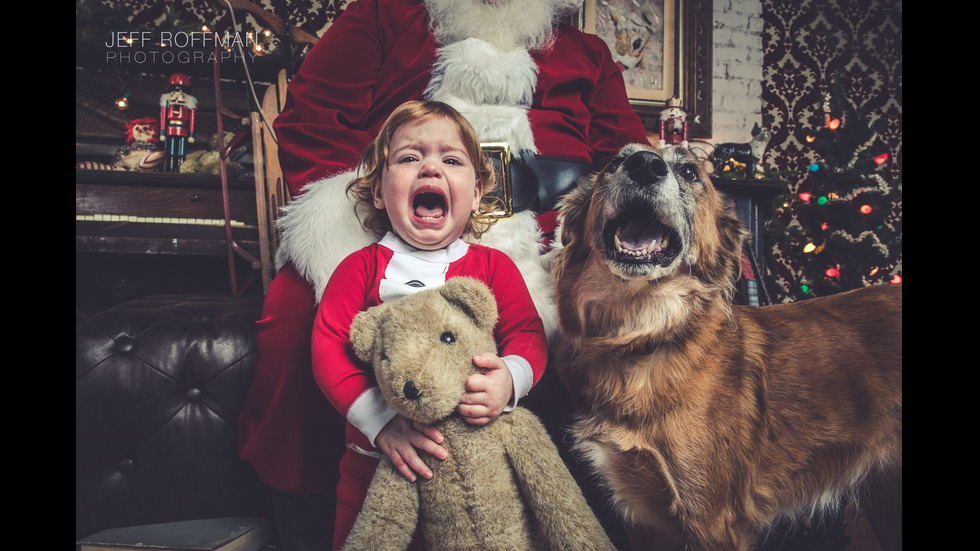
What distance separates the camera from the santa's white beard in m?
1.36

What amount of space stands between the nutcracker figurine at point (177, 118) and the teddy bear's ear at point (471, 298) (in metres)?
2.22

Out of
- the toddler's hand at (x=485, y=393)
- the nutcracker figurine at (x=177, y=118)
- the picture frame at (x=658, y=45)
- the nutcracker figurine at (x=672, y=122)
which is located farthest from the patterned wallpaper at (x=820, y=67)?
the nutcracker figurine at (x=177, y=118)

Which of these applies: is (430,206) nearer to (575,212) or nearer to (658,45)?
(575,212)

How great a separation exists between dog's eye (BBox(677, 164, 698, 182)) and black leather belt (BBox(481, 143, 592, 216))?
35cm

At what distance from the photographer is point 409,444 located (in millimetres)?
785

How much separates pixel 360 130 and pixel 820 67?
257 centimetres

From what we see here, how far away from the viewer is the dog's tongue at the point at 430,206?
3.06 ft

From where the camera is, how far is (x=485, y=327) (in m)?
0.83

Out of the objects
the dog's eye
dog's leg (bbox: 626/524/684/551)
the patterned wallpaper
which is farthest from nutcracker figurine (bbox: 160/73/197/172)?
the patterned wallpaper

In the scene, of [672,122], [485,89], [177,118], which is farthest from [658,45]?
[177,118]

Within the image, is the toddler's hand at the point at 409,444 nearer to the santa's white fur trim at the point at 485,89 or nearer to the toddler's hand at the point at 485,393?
the toddler's hand at the point at 485,393
